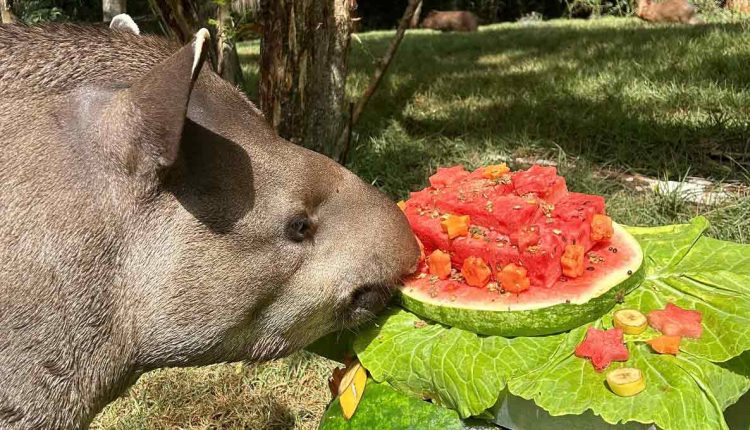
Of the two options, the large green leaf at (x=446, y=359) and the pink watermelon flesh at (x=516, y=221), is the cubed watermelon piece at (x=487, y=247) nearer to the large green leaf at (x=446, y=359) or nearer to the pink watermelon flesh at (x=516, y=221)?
the pink watermelon flesh at (x=516, y=221)

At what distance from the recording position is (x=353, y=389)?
2756mm

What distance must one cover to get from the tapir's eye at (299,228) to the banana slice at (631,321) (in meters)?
1.00

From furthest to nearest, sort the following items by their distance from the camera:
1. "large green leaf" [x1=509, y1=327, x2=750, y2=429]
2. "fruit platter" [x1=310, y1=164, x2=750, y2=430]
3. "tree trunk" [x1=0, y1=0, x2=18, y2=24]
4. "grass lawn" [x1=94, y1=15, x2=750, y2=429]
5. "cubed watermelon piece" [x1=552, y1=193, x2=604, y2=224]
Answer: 1. "tree trunk" [x1=0, y1=0, x2=18, y2=24]
2. "grass lawn" [x1=94, y1=15, x2=750, y2=429]
3. "cubed watermelon piece" [x1=552, y1=193, x2=604, y2=224]
4. "fruit platter" [x1=310, y1=164, x2=750, y2=430]
5. "large green leaf" [x1=509, y1=327, x2=750, y2=429]

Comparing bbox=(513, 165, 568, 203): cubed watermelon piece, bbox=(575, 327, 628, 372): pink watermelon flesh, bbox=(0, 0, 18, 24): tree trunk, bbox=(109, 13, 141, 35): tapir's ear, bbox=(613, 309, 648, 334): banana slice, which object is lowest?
bbox=(575, 327, 628, 372): pink watermelon flesh

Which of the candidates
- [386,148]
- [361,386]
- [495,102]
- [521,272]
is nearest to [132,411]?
[361,386]

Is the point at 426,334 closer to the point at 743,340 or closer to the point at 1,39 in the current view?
the point at 743,340

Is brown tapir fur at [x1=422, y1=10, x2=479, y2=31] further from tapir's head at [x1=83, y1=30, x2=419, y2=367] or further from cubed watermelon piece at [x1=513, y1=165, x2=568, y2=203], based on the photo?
tapir's head at [x1=83, y1=30, x2=419, y2=367]

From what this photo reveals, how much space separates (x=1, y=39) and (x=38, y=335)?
863 mm

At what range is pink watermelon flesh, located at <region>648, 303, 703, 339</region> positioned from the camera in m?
2.47

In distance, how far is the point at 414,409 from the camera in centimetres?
261

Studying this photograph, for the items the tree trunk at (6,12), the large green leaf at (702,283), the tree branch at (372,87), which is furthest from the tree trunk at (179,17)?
the large green leaf at (702,283)

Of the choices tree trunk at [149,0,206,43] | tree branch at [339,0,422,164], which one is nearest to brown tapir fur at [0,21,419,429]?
tree trunk at [149,0,206,43]

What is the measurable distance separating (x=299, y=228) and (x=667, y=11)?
49.7ft

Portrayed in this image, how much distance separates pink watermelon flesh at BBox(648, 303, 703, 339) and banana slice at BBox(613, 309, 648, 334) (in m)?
0.03
